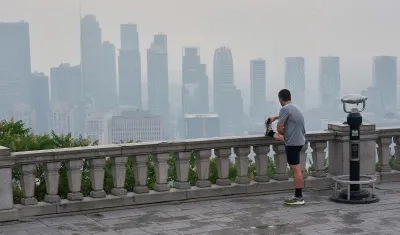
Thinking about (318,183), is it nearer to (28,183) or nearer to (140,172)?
(140,172)

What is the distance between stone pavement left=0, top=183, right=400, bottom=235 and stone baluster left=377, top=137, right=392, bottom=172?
Result: 1.68 meters

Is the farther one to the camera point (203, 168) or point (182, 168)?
point (203, 168)

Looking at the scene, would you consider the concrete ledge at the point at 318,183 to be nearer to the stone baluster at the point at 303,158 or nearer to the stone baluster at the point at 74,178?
the stone baluster at the point at 303,158

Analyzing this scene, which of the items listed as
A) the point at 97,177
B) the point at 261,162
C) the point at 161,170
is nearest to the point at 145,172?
the point at 161,170

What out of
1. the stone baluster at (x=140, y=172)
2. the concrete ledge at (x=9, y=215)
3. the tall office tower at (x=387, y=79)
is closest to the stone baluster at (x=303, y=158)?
the stone baluster at (x=140, y=172)

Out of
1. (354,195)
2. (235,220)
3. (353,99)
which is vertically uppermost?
(353,99)

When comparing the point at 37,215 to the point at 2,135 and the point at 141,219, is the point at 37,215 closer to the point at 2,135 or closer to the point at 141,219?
the point at 141,219

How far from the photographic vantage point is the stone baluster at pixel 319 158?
40.2ft

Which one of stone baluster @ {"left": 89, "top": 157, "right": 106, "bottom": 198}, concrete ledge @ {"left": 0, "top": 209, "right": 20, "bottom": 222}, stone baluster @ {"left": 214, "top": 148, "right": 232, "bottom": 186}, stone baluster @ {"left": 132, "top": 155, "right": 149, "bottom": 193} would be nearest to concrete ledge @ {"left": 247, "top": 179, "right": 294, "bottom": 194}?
stone baluster @ {"left": 214, "top": 148, "right": 232, "bottom": 186}

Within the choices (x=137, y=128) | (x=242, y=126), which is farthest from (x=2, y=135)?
(x=242, y=126)

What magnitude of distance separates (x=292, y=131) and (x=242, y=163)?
51.8 inches

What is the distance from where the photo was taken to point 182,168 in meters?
11.2

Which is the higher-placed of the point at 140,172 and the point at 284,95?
the point at 284,95

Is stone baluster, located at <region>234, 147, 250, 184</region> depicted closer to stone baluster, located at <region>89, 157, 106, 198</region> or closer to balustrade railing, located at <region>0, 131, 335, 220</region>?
balustrade railing, located at <region>0, 131, 335, 220</region>
